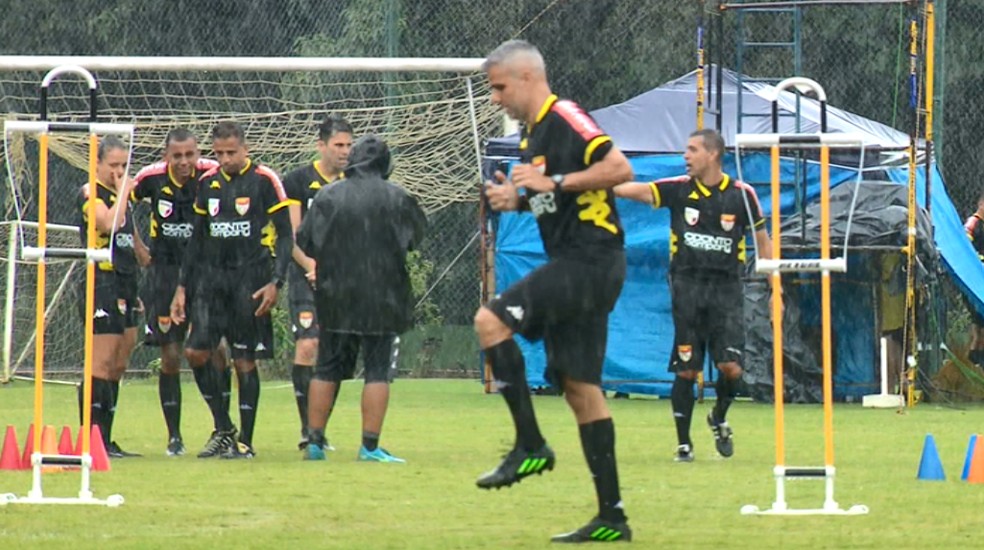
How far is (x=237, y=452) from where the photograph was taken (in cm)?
1232

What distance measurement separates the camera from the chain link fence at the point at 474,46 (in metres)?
24.4

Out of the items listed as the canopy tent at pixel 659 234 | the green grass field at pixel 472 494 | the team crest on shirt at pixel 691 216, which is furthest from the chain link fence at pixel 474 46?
the team crest on shirt at pixel 691 216

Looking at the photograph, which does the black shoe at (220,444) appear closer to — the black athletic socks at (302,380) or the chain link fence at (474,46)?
the black athletic socks at (302,380)

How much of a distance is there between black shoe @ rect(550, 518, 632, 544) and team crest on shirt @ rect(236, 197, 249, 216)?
4.86 meters

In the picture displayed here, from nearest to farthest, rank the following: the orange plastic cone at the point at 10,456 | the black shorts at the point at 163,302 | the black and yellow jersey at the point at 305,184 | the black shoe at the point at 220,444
Answer: the orange plastic cone at the point at 10,456 < the black shoe at the point at 220,444 < the black shorts at the point at 163,302 < the black and yellow jersey at the point at 305,184

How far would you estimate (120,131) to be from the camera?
9.09 meters

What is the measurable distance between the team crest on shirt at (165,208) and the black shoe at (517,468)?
525 cm

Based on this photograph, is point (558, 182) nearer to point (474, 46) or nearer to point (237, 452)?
point (237, 452)

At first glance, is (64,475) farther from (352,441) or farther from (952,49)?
(952,49)

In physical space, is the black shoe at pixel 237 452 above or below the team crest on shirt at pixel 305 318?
below

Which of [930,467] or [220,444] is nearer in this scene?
[930,467]

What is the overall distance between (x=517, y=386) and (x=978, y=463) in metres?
3.60

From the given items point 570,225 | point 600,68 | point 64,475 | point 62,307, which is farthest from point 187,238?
→ point 600,68

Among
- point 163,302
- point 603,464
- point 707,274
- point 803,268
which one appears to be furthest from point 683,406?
point 603,464
